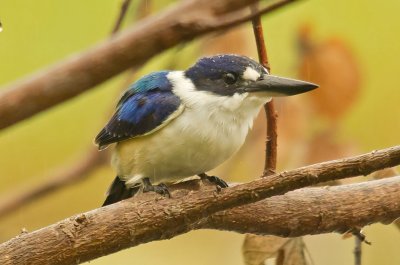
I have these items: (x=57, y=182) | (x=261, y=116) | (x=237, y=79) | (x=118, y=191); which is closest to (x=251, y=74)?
(x=237, y=79)

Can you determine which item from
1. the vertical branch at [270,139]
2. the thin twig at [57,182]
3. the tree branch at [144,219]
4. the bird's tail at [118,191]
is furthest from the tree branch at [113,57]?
the thin twig at [57,182]

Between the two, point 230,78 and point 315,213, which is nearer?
point 315,213

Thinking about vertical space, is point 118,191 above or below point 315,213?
above

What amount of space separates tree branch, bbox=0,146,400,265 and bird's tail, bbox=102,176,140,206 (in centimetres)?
41

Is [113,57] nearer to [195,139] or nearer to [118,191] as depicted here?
[195,139]

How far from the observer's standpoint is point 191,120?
5.80 feet

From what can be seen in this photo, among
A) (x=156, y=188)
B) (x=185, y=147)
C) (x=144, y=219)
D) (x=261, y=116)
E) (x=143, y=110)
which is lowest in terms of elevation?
(x=144, y=219)

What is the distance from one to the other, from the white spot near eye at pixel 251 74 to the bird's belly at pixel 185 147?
0.08 metres

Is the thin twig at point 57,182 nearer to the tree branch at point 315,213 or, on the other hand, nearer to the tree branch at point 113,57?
the tree branch at point 315,213

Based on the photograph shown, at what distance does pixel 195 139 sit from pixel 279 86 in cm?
18

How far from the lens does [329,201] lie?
1583 millimetres

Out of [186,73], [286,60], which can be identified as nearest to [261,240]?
[186,73]

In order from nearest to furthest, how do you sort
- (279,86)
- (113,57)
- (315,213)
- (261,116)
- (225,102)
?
(113,57)
(315,213)
(279,86)
(225,102)
(261,116)

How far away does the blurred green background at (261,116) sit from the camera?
2223 millimetres
